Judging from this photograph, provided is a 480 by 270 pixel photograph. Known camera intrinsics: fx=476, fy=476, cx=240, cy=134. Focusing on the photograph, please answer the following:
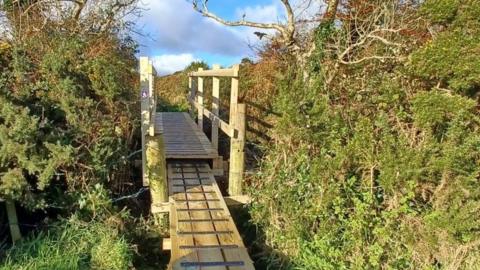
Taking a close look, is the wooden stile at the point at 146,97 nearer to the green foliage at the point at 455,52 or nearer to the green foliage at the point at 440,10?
the green foliage at the point at 455,52

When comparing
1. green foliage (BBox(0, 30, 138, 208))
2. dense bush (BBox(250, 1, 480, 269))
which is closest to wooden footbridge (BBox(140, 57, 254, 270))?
green foliage (BBox(0, 30, 138, 208))

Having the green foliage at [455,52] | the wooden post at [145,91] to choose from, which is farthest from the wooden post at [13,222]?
the green foliage at [455,52]

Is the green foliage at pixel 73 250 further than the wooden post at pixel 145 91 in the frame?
No

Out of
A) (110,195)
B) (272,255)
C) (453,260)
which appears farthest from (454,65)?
(110,195)

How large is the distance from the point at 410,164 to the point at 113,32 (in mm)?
6073

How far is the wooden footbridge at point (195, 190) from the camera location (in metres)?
4.43

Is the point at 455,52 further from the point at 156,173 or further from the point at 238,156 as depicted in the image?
the point at 156,173

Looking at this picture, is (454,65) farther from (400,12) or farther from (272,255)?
(272,255)

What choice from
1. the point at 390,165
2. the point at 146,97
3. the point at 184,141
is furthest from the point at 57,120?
the point at 390,165

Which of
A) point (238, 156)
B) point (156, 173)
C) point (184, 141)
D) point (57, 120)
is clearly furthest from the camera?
point (184, 141)

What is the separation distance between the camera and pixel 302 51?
7297 mm

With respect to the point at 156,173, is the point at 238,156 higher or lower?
higher

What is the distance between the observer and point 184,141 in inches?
335

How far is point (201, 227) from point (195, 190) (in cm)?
121
